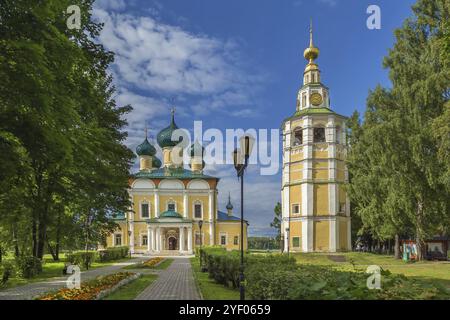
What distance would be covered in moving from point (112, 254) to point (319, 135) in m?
22.8

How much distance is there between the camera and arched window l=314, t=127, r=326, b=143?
43834 millimetres

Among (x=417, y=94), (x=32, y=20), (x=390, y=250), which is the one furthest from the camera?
(x=390, y=250)

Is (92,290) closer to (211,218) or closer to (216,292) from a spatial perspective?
(216,292)

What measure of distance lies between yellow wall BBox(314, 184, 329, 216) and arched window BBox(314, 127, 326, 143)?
4.60m

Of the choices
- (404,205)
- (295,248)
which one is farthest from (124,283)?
(295,248)

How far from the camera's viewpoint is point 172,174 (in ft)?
184

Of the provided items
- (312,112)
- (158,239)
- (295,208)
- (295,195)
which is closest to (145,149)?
(158,239)

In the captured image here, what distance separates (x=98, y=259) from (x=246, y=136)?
28961 millimetres

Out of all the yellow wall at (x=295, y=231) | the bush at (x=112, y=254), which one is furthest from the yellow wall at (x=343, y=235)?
the bush at (x=112, y=254)

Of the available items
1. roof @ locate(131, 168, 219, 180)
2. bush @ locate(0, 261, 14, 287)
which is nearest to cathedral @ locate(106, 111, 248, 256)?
roof @ locate(131, 168, 219, 180)

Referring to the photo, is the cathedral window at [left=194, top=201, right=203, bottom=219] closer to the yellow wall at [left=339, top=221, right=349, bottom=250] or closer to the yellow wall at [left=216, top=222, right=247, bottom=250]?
the yellow wall at [left=216, top=222, right=247, bottom=250]

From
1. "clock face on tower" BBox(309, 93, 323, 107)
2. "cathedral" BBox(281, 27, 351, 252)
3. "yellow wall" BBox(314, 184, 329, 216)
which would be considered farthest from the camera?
"clock face on tower" BBox(309, 93, 323, 107)

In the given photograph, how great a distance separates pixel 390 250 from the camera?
47.6 meters
